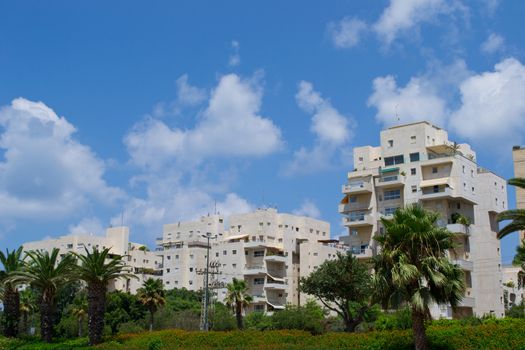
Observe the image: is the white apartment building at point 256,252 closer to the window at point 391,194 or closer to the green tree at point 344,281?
the window at point 391,194

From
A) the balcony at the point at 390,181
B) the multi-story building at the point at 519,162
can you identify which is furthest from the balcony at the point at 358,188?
the multi-story building at the point at 519,162

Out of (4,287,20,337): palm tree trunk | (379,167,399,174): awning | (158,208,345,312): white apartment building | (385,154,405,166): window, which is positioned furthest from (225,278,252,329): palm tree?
(4,287,20,337): palm tree trunk

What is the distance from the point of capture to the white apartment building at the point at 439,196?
75.6 meters

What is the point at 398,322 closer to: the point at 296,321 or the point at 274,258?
the point at 296,321

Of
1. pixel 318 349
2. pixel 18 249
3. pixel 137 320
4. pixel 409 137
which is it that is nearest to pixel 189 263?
pixel 137 320

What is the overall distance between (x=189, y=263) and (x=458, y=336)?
103844 mm

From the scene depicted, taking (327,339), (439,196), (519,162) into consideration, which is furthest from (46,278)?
(519,162)

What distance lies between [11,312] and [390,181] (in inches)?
1708

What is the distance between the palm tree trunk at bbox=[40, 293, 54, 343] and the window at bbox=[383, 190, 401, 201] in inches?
1684

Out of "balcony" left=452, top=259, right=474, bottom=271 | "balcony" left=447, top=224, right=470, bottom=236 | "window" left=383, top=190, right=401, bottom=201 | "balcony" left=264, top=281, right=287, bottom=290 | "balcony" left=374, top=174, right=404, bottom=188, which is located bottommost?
"balcony" left=264, top=281, right=287, bottom=290

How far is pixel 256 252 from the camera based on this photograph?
119125 millimetres

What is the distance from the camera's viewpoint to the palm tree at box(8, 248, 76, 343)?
5178 centimetres

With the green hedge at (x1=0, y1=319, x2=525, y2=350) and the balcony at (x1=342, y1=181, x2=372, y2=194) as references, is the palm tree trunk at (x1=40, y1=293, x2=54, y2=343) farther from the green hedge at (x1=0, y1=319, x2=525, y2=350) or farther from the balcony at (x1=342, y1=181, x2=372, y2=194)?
the balcony at (x1=342, y1=181, x2=372, y2=194)

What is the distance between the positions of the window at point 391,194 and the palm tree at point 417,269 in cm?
4906
